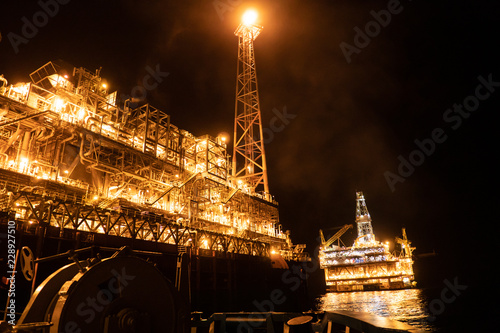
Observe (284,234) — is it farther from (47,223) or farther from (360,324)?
(360,324)

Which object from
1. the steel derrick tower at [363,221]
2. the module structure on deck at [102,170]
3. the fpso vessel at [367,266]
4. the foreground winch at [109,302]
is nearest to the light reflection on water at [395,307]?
the foreground winch at [109,302]

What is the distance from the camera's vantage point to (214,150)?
46.9m

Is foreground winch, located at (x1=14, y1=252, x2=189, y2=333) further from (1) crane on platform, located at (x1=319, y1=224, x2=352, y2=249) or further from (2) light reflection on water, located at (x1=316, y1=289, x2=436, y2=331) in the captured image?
(1) crane on platform, located at (x1=319, y1=224, x2=352, y2=249)

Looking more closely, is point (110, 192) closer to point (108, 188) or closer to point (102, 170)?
point (108, 188)

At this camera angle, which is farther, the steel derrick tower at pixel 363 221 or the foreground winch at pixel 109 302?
the steel derrick tower at pixel 363 221

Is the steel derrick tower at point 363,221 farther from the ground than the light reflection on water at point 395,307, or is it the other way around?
the steel derrick tower at point 363,221

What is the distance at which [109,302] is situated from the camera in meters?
5.35

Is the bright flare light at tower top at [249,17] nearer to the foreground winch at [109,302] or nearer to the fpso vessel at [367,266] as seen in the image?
the foreground winch at [109,302]

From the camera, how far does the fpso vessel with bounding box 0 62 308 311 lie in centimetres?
1997

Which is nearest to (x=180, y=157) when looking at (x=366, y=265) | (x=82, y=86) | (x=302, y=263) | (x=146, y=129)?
(x=146, y=129)

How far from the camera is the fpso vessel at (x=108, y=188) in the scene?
65.5 feet

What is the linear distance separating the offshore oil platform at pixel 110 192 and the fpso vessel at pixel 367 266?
2462 inches

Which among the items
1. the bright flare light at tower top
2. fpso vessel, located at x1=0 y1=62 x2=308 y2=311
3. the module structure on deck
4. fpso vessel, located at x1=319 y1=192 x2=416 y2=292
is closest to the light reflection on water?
fpso vessel, located at x1=0 y1=62 x2=308 y2=311

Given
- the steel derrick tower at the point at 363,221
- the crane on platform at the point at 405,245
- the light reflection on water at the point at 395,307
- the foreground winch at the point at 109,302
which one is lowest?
the light reflection on water at the point at 395,307
